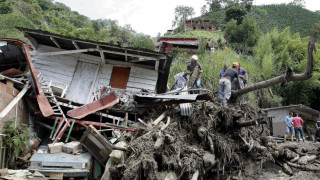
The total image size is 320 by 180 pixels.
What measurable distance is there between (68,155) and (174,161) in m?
3.32

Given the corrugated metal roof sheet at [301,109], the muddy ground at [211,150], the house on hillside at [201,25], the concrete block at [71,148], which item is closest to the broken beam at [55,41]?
the concrete block at [71,148]

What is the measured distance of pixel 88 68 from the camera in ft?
36.0

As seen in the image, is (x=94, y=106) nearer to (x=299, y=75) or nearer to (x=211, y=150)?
(x=211, y=150)

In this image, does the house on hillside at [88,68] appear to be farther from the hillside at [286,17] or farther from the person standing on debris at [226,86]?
the hillside at [286,17]

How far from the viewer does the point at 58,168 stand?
6758 millimetres

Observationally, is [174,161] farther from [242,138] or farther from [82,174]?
[242,138]

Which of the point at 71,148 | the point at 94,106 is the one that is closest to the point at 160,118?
the point at 94,106

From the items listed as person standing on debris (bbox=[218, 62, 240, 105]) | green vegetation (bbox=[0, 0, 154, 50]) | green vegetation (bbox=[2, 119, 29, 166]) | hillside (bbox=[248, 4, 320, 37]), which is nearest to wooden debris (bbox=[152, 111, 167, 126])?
person standing on debris (bbox=[218, 62, 240, 105])

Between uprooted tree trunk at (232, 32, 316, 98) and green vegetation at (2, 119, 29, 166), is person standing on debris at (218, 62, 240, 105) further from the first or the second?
green vegetation at (2, 119, 29, 166)

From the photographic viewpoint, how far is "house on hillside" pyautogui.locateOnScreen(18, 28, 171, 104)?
10.3m

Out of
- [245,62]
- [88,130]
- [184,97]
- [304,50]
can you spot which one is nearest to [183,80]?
[184,97]

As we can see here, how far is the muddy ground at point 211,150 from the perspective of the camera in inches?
240

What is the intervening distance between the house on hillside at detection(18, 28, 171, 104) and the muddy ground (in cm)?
270

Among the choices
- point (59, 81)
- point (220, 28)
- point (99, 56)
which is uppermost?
point (220, 28)
